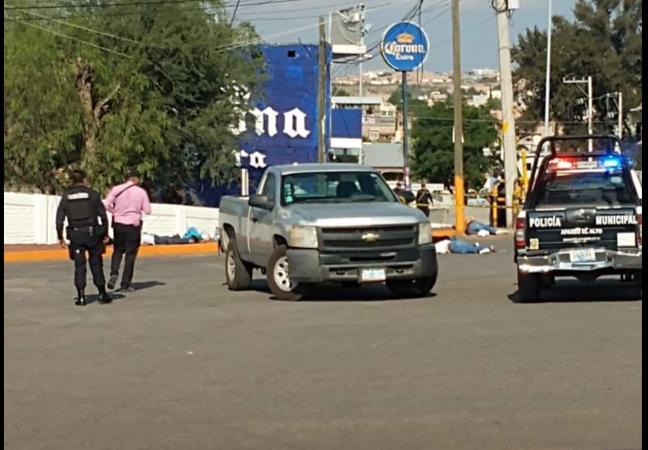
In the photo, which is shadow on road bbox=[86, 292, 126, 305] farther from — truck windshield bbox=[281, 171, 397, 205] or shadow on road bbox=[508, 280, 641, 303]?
shadow on road bbox=[508, 280, 641, 303]

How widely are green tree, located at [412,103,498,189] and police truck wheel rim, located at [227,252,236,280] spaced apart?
6534 cm

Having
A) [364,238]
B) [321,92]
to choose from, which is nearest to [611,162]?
[364,238]

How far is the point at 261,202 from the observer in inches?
682

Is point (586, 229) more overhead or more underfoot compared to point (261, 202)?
more underfoot

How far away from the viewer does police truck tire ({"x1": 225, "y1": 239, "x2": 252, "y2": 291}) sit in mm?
18562

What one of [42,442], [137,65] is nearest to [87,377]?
[42,442]

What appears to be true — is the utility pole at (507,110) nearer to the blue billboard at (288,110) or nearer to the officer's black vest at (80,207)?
the blue billboard at (288,110)

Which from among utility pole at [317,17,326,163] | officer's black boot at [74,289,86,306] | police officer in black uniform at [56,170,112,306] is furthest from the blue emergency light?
utility pole at [317,17,326,163]

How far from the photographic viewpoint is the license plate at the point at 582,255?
51.0 feet

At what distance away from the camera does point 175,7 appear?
127ft

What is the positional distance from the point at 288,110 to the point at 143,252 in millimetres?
22084

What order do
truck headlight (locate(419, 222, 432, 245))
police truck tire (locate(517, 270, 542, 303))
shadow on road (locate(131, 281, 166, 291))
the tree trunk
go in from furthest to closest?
the tree trunk < shadow on road (locate(131, 281, 166, 291)) < truck headlight (locate(419, 222, 432, 245)) < police truck tire (locate(517, 270, 542, 303))

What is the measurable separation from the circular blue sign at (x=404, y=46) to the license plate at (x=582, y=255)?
3355cm

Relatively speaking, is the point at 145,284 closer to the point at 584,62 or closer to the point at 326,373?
the point at 326,373
